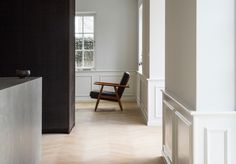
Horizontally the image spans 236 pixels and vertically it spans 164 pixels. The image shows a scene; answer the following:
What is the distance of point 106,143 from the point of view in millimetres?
4957

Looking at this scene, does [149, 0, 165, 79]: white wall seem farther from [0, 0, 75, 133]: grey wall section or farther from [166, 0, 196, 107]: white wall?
[166, 0, 196, 107]: white wall

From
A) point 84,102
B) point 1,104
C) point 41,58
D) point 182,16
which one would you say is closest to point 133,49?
point 84,102

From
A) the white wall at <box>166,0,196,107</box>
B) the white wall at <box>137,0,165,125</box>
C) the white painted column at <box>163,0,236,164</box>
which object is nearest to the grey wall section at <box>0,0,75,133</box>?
the white wall at <box>137,0,165,125</box>

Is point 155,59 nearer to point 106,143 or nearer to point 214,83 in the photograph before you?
point 106,143

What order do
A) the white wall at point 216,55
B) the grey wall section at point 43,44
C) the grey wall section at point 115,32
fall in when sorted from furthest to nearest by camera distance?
the grey wall section at point 115,32
the grey wall section at point 43,44
the white wall at point 216,55

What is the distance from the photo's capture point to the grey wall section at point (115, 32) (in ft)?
31.1

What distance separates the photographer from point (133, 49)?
31.5 ft

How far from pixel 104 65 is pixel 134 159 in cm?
567

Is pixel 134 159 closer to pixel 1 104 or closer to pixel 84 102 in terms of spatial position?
pixel 1 104

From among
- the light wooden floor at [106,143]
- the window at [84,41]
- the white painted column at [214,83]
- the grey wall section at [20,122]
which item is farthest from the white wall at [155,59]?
the window at [84,41]

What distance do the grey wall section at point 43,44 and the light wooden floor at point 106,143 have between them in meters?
0.55

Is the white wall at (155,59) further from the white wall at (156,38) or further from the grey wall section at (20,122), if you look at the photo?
the grey wall section at (20,122)

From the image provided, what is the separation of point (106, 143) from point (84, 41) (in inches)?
203

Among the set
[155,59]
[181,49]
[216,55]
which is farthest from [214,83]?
[155,59]
